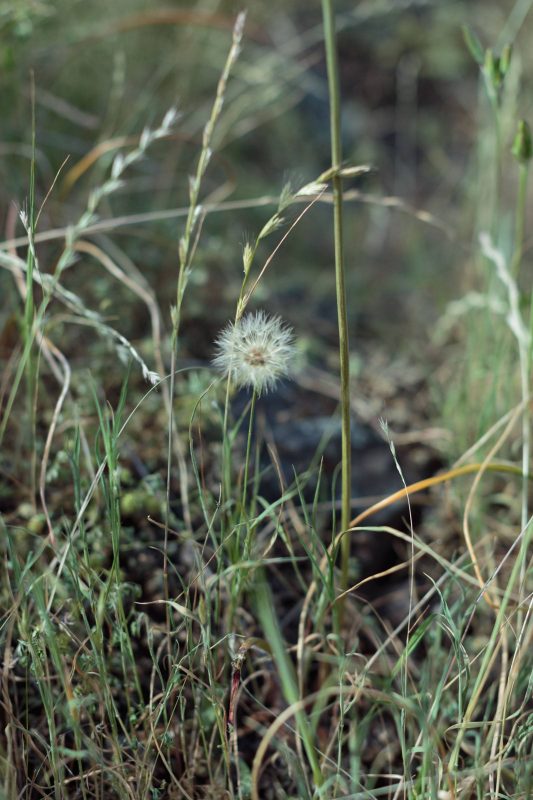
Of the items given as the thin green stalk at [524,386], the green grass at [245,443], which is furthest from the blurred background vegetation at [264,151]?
the thin green stalk at [524,386]

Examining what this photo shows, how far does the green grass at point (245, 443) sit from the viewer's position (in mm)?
883

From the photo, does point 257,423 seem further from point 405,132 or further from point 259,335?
point 405,132

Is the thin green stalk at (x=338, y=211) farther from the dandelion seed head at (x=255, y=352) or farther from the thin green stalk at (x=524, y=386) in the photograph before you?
the thin green stalk at (x=524, y=386)

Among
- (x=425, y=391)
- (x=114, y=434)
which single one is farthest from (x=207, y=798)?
(x=425, y=391)

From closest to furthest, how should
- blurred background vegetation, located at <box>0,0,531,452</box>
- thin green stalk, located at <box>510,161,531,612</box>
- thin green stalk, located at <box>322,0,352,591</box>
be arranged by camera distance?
thin green stalk, located at <box>322,0,352,591</box>, thin green stalk, located at <box>510,161,531,612</box>, blurred background vegetation, located at <box>0,0,531,452</box>

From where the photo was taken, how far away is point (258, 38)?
6.77 feet

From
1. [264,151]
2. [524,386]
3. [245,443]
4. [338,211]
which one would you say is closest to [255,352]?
[338,211]

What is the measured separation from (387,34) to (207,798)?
347cm

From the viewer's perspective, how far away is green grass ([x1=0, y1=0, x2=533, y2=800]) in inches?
34.8

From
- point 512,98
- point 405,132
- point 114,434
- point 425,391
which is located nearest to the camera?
point 114,434

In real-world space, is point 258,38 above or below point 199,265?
above

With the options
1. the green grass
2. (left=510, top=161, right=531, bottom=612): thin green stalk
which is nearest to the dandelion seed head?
the green grass

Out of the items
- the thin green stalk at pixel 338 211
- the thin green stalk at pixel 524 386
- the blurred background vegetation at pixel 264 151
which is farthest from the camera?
the blurred background vegetation at pixel 264 151

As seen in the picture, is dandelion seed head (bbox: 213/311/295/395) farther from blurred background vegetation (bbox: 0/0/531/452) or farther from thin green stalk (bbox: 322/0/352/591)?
blurred background vegetation (bbox: 0/0/531/452)
